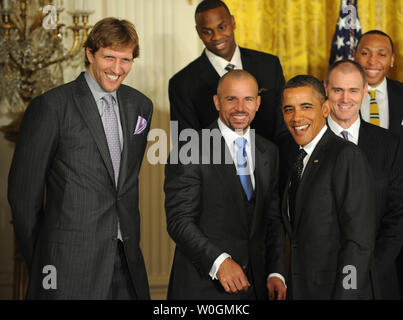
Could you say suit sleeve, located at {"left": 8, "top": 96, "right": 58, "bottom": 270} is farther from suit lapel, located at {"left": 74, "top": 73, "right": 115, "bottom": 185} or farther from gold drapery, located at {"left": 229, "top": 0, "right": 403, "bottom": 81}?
gold drapery, located at {"left": 229, "top": 0, "right": 403, "bottom": 81}

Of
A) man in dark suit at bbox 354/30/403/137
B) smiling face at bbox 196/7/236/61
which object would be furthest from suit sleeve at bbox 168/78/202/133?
man in dark suit at bbox 354/30/403/137

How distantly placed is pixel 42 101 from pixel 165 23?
2.19 meters

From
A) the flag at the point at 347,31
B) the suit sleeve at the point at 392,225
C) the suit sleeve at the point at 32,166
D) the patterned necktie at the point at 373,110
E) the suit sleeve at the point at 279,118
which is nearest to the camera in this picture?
the suit sleeve at the point at 32,166

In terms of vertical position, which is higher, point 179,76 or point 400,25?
point 400,25

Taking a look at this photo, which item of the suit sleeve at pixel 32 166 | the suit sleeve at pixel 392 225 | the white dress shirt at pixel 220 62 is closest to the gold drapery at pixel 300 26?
the white dress shirt at pixel 220 62

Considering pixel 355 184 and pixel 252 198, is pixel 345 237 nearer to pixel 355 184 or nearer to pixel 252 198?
pixel 355 184

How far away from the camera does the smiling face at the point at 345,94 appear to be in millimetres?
3053

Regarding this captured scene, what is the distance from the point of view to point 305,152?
107 inches

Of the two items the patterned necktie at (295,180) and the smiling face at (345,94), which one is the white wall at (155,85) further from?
the patterned necktie at (295,180)

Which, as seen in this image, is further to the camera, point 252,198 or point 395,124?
point 395,124

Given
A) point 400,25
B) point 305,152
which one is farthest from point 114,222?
point 400,25

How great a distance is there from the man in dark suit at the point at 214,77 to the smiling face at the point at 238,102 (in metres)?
0.65

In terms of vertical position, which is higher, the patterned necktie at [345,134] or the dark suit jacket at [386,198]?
the patterned necktie at [345,134]

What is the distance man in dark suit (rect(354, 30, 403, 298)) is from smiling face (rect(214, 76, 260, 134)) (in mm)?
1042
